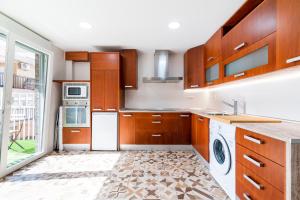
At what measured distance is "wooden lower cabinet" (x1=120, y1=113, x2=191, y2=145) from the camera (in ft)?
11.6

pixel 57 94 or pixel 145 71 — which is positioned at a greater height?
pixel 145 71

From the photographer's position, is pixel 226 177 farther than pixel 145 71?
No

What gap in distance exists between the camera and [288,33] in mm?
1297

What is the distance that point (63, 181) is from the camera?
2.24 m

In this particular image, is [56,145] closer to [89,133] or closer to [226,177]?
[89,133]

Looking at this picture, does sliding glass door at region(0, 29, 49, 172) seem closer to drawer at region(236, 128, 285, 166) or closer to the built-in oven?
the built-in oven

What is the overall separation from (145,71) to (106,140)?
74.1 inches

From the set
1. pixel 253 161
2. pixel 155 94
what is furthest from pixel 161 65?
pixel 253 161

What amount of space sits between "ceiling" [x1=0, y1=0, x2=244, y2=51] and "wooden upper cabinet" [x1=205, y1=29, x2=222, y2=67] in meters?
0.11

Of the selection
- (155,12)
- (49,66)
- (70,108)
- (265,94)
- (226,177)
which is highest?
(155,12)

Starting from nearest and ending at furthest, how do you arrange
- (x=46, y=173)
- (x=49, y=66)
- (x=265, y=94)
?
(x=265, y=94)
(x=46, y=173)
(x=49, y=66)

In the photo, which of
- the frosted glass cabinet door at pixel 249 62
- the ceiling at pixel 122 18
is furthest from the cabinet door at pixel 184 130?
the ceiling at pixel 122 18

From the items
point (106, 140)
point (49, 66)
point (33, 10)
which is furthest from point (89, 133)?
point (33, 10)

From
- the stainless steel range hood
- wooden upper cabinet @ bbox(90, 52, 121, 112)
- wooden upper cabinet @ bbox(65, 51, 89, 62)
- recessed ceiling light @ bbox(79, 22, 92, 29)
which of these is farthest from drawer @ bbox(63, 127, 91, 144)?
recessed ceiling light @ bbox(79, 22, 92, 29)
